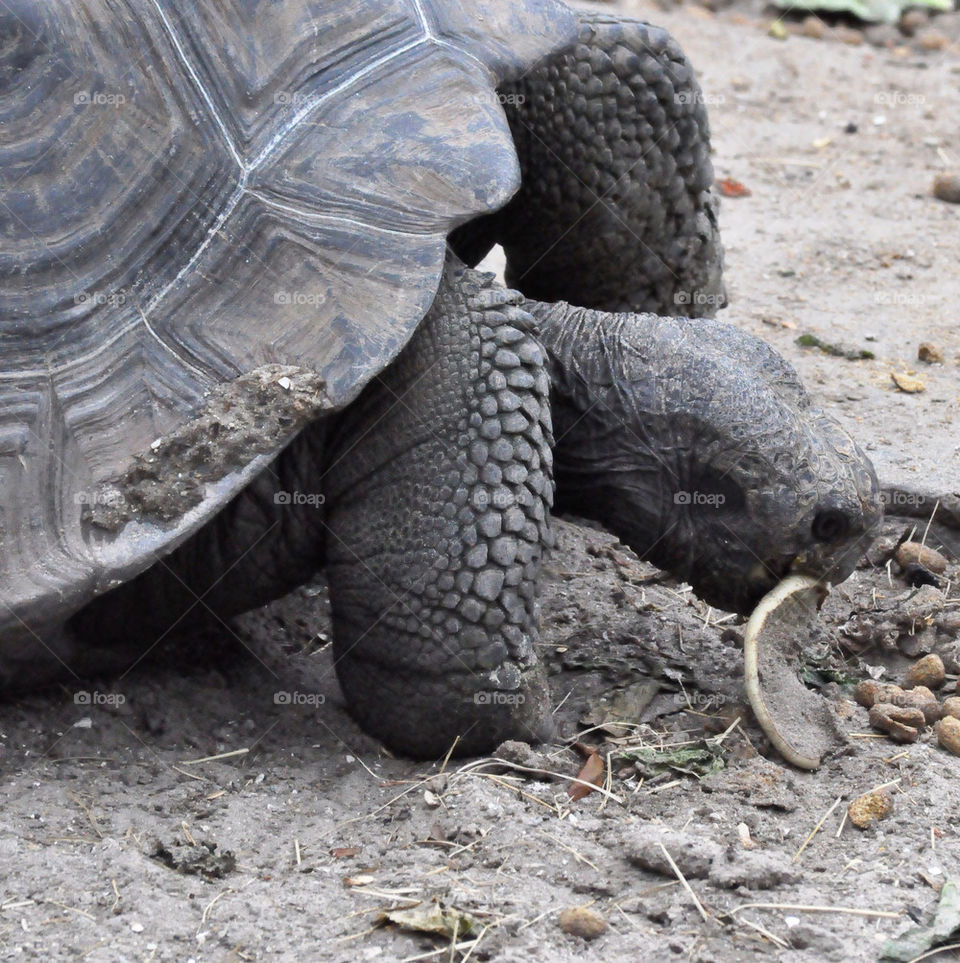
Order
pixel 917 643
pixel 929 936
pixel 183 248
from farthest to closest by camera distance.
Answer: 1. pixel 917 643
2. pixel 183 248
3. pixel 929 936

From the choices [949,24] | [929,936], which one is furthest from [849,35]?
[929,936]

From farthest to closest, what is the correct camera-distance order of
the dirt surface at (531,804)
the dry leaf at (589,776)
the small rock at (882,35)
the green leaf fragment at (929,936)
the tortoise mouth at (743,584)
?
the small rock at (882,35) < the tortoise mouth at (743,584) < the dry leaf at (589,776) < the dirt surface at (531,804) < the green leaf fragment at (929,936)

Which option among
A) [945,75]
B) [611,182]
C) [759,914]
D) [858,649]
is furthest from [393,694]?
[945,75]

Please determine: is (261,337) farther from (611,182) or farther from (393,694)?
(611,182)

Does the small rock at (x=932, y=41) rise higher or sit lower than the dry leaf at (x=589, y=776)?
higher

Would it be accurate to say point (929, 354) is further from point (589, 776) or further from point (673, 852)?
point (673, 852)

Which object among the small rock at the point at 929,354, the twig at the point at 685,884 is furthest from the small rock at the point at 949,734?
the small rock at the point at 929,354

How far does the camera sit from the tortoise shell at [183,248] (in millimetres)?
3012

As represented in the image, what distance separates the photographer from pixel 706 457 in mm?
3459

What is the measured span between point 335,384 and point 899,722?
1.49 m

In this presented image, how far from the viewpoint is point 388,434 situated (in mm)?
3264

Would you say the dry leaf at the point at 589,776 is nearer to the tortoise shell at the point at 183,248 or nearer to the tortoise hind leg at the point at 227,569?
the tortoise hind leg at the point at 227,569

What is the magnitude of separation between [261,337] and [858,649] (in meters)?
1.87

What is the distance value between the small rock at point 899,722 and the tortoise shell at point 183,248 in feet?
4.62
